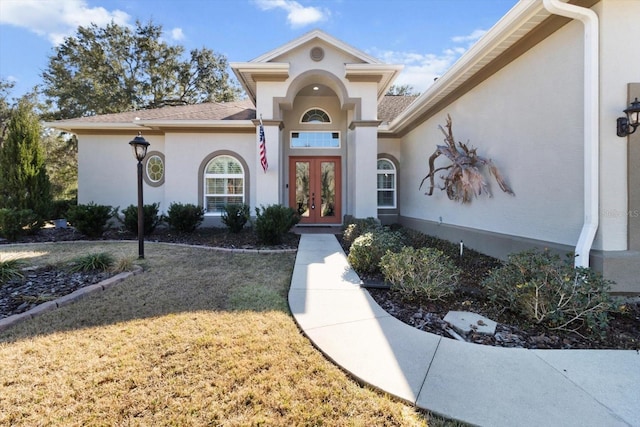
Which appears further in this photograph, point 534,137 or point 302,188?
point 302,188

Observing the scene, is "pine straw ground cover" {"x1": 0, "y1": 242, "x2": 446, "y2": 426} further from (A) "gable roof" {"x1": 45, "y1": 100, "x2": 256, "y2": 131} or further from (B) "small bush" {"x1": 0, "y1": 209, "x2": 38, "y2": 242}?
(A) "gable roof" {"x1": 45, "y1": 100, "x2": 256, "y2": 131}

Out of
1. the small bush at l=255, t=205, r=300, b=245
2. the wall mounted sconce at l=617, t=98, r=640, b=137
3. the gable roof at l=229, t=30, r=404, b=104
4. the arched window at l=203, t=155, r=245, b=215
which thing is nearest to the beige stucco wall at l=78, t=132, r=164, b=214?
the arched window at l=203, t=155, r=245, b=215

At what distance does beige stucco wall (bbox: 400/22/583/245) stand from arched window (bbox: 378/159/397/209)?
4716 mm

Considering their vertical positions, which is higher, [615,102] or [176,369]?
[615,102]

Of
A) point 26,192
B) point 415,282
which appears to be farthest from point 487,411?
point 26,192

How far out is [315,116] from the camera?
39.4 ft

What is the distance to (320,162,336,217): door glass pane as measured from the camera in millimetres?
12023

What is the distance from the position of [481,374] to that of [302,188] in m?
9.98

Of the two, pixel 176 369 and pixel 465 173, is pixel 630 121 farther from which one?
pixel 176 369

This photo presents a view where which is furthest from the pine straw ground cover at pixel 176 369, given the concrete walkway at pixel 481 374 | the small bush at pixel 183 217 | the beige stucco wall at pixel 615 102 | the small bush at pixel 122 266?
the small bush at pixel 183 217

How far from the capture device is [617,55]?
4.08 metres

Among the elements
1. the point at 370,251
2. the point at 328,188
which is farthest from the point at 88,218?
the point at 370,251

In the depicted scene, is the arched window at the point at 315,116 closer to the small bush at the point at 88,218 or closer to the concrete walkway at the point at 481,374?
the small bush at the point at 88,218

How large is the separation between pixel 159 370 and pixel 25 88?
31755 mm
